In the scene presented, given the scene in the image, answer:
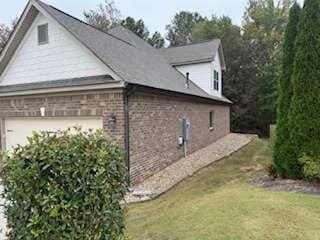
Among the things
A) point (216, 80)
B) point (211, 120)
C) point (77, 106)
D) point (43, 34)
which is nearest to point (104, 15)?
point (216, 80)

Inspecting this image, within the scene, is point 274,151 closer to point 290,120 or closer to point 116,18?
point 290,120

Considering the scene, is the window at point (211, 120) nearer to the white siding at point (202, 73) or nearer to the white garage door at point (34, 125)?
the white siding at point (202, 73)

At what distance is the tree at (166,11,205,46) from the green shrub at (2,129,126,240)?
4906cm

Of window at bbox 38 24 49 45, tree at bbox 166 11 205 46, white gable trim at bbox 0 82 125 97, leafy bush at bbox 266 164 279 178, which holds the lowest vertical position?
leafy bush at bbox 266 164 279 178

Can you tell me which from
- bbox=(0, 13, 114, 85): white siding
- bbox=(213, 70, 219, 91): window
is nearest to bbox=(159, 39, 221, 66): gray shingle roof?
bbox=(213, 70, 219, 91): window

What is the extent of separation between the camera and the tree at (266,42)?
27.0m

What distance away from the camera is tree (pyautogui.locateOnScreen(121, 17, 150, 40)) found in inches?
1455

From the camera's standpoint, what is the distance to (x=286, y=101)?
29.0 ft

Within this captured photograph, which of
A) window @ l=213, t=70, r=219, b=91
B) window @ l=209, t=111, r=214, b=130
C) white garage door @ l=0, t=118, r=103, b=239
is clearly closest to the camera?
white garage door @ l=0, t=118, r=103, b=239

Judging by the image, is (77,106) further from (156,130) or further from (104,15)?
(104,15)

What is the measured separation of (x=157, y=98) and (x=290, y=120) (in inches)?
168

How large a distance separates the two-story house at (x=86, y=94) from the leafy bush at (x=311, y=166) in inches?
175

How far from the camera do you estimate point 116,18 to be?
112 ft

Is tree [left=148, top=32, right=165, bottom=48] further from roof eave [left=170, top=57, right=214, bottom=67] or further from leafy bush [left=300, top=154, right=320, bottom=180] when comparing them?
leafy bush [left=300, top=154, right=320, bottom=180]
